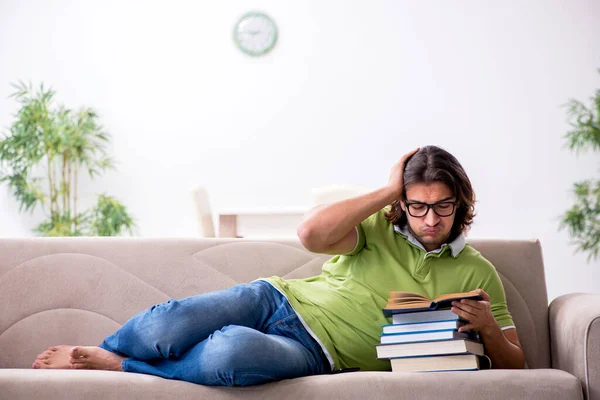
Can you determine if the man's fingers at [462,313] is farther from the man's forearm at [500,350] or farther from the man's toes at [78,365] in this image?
the man's toes at [78,365]

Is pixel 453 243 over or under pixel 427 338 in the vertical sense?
over

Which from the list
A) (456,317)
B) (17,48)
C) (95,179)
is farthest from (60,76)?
(456,317)

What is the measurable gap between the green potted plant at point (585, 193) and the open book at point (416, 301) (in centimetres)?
361

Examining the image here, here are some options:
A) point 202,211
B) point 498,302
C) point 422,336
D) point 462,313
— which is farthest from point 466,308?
point 202,211

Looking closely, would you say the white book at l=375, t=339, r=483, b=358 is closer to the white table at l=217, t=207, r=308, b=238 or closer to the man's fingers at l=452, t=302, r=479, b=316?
the man's fingers at l=452, t=302, r=479, b=316

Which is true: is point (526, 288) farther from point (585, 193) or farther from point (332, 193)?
point (585, 193)

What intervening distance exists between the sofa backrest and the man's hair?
21 cm

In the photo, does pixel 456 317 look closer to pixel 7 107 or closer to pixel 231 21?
pixel 231 21

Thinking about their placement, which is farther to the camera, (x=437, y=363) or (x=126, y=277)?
(x=126, y=277)

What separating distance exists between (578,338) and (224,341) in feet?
2.77

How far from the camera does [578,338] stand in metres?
1.63

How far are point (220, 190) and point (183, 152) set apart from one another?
45 centimetres

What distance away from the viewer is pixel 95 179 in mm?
5672

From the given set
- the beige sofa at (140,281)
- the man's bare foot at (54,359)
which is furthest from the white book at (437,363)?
the man's bare foot at (54,359)
